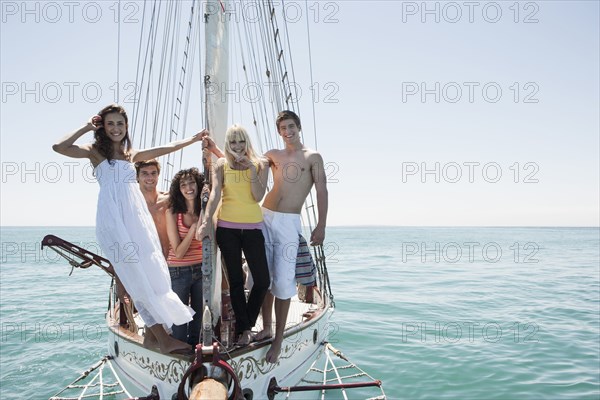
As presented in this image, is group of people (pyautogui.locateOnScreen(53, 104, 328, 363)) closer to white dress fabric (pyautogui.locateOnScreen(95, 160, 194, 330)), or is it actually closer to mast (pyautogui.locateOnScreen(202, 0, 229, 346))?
white dress fabric (pyautogui.locateOnScreen(95, 160, 194, 330))

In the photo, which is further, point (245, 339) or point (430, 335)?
point (430, 335)

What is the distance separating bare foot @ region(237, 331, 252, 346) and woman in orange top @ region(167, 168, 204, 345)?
0.56 meters

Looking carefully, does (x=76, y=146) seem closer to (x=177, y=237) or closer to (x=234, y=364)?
(x=177, y=237)

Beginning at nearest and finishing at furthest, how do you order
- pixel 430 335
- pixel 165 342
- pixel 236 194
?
pixel 165 342
pixel 236 194
pixel 430 335

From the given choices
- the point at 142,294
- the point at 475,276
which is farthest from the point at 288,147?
the point at 475,276

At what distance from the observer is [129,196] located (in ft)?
10.8

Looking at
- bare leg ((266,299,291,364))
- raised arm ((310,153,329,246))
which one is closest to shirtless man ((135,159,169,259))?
bare leg ((266,299,291,364))

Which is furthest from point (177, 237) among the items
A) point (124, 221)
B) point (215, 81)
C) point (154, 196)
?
point (215, 81)

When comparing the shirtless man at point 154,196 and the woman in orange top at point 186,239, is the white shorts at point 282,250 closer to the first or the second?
the woman in orange top at point 186,239

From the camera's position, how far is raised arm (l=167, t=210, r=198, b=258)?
14.1ft

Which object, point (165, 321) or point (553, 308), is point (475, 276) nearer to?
point (553, 308)

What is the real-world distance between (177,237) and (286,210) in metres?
1.15

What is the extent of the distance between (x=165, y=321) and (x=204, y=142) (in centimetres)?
168

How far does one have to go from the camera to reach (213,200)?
12.4ft
